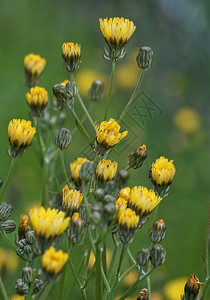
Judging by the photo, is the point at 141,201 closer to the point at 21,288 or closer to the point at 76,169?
the point at 76,169

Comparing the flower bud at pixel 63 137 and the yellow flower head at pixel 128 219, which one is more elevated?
the flower bud at pixel 63 137

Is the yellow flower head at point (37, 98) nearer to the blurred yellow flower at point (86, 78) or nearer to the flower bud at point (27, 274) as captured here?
the flower bud at point (27, 274)

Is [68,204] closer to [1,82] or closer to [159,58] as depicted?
[1,82]

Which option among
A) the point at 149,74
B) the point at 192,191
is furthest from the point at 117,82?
the point at 192,191

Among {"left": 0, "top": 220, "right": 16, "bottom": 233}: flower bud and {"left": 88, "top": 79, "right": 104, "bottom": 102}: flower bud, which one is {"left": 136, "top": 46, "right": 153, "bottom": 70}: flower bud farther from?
{"left": 0, "top": 220, "right": 16, "bottom": 233}: flower bud

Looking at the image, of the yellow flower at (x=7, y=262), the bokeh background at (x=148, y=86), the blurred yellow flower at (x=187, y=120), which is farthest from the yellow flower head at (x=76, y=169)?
the blurred yellow flower at (x=187, y=120)

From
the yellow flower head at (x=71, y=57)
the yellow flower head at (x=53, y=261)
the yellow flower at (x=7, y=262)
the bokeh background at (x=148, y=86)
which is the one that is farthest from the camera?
the bokeh background at (x=148, y=86)

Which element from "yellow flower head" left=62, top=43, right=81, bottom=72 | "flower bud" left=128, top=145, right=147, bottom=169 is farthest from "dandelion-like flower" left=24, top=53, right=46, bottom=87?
"flower bud" left=128, top=145, right=147, bottom=169
